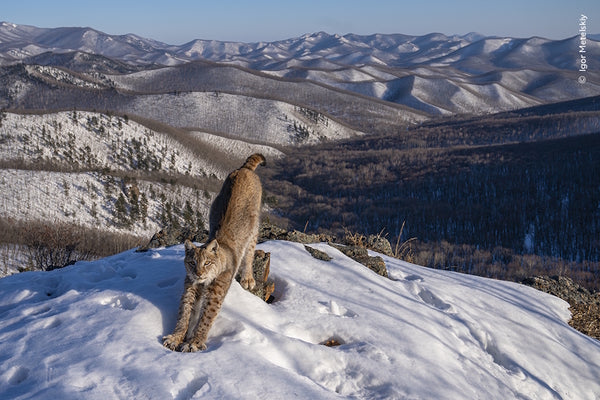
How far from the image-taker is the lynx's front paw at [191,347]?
489cm

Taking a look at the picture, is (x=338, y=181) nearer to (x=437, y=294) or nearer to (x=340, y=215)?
(x=340, y=215)

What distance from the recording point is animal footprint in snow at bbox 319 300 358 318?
6583 millimetres

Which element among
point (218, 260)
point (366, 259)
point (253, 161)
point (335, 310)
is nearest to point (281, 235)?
point (366, 259)

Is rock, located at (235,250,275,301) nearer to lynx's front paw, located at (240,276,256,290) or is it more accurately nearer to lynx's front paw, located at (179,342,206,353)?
lynx's front paw, located at (240,276,256,290)

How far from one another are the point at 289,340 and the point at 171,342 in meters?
1.45

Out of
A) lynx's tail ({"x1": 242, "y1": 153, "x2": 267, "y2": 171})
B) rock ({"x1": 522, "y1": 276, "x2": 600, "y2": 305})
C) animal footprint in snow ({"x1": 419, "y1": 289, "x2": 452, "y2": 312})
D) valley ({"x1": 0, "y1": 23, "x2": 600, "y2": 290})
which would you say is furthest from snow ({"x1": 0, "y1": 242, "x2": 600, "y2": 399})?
valley ({"x1": 0, "y1": 23, "x2": 600, "y2": 290})

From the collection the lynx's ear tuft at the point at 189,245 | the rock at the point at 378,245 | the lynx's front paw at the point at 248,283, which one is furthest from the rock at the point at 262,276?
the rock at the point at 378,245

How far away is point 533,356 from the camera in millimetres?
7117

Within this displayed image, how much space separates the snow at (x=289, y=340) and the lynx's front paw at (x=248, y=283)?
233 mm

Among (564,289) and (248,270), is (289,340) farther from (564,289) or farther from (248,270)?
(564,289)

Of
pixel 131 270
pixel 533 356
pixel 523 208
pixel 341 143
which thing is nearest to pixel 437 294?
pixel 533 356

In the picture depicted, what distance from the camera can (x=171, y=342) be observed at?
4992 millimetres

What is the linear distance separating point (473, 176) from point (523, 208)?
14.3m

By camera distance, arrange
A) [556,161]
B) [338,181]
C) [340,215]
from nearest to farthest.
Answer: [340,215] → [556,161] → [338,181]
